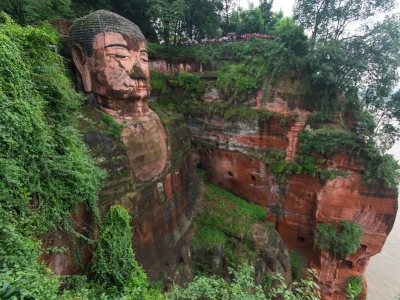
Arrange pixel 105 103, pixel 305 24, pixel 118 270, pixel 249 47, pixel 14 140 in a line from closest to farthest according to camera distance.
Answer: pixel 14 140 < pixel 118 270 < pixel 105 103 < pixel 305 24 < pixel 249 47

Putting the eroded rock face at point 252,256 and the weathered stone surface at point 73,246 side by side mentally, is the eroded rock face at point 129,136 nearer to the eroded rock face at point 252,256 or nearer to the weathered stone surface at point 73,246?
the weathered stone surface at point 73,246

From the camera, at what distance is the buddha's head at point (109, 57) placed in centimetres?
758

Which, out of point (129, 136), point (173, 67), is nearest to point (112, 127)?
point (129, 136)

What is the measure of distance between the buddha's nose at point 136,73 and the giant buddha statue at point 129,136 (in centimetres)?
3

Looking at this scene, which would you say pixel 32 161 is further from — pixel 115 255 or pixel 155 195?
pixel 155 195

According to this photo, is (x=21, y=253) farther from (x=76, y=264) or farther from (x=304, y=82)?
(x=304, y=82)

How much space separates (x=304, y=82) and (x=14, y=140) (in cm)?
1240

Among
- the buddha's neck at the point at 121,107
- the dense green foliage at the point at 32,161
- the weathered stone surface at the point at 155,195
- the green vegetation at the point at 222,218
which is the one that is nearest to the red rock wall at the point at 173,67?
the weathered stone surface at the point at 155,195

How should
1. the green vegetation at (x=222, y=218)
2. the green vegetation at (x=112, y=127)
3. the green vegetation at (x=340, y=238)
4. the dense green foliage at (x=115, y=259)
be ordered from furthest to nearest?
the green vegetation at (x=340, y=238)
the green vegetation at (x=222, y=218)
the green vegetation at (x=112, y=127)
the dense green foliage at (x=115, y=259)

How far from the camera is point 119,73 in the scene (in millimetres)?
7781

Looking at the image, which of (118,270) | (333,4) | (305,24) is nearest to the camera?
(118,270)

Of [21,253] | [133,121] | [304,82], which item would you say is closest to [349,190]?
[304,82]

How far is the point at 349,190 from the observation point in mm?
11438

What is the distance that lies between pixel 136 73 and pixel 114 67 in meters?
0.76
